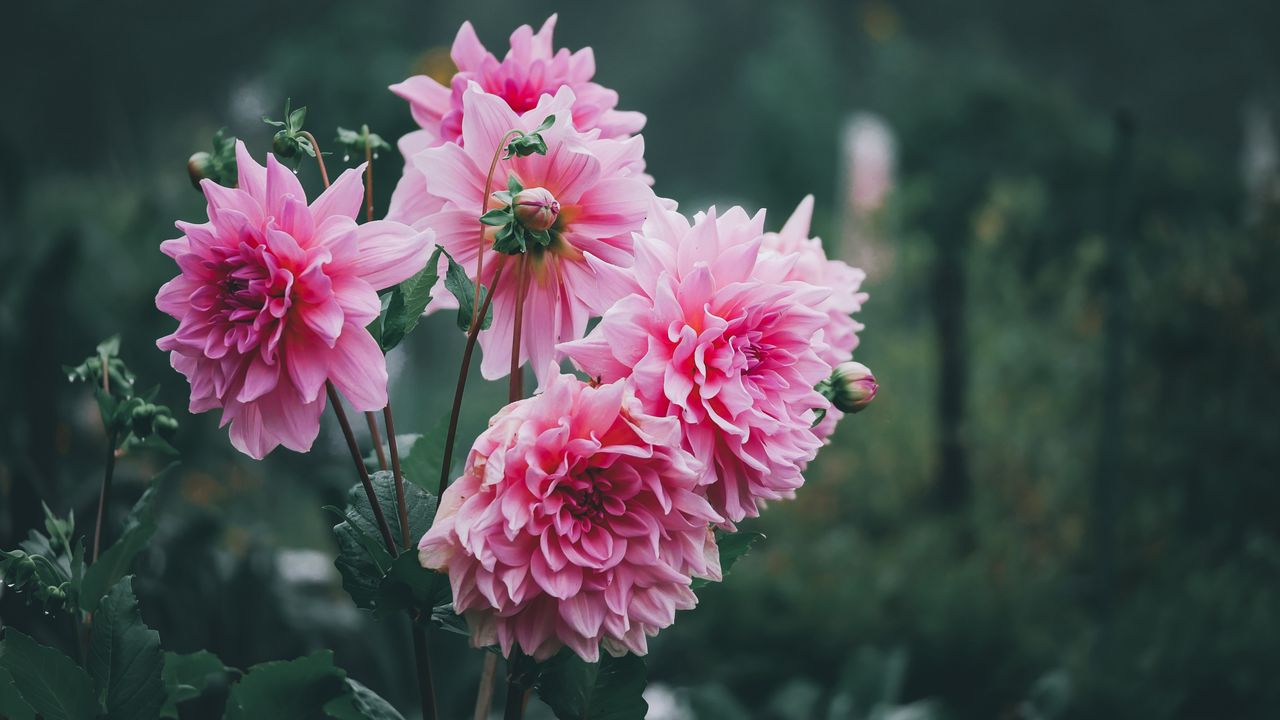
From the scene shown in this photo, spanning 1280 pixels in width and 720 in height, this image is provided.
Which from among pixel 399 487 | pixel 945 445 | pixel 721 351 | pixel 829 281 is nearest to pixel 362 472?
pixel 399 487

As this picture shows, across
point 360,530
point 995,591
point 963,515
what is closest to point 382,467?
point 360,530

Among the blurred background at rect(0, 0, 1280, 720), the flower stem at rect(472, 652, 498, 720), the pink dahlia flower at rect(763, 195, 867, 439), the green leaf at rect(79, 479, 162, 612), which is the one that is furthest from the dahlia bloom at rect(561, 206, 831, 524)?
the blurred background at rect(0, 0, 1280, 720)

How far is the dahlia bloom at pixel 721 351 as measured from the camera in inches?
20.9

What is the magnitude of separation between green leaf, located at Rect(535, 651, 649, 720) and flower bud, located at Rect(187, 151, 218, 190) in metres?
0.40

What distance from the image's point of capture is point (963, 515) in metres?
2.55

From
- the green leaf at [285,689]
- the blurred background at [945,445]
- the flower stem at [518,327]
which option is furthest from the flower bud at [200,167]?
the blurred background at [945,445]

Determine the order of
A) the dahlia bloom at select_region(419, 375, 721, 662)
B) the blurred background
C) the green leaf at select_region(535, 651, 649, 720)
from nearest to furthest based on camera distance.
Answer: the dahlia bloom at select_region(419, 375, 721, 662), the green leaf at select_region(535, 651, 649, 720), the blurred background

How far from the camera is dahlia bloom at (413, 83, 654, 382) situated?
0.57 m

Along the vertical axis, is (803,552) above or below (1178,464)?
below

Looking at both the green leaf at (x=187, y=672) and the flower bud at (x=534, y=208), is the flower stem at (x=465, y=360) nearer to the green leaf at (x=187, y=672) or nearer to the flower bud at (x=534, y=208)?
the flower bud at (x=534, y=208)

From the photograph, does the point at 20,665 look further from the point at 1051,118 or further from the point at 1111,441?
the point at 1051,118

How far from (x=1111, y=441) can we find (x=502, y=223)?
1.67 m

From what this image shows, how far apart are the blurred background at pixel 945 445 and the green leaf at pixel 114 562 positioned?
14.6 inches

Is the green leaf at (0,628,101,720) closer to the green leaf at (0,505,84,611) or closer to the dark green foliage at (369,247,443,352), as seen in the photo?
the green leaf at (0,505,84,611)
